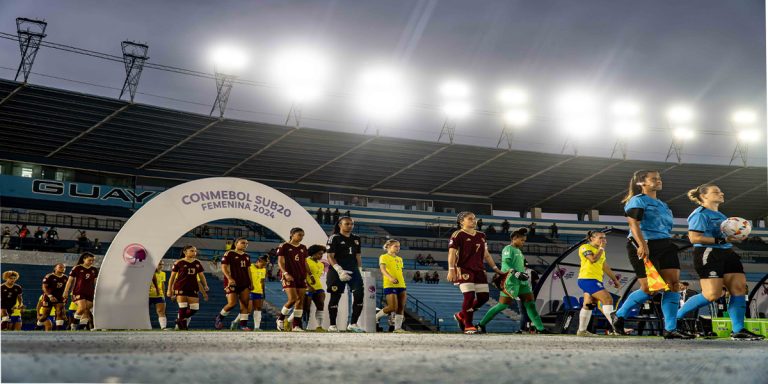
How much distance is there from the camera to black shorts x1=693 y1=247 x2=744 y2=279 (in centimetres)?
732

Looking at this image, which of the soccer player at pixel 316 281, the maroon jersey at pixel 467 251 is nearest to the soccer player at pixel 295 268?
the soccer player at pixel 316 281

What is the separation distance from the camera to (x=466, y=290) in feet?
32.9

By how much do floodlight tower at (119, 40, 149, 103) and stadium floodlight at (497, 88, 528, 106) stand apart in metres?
16.8

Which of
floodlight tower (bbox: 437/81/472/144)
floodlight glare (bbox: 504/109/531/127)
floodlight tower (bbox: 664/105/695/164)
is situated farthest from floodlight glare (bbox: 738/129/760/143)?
floodlight tower (bbox: 437/81/472/144)

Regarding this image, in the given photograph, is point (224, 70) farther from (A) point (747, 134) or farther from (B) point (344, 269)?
(A) point (747, 134)

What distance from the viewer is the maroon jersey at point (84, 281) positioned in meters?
15.1

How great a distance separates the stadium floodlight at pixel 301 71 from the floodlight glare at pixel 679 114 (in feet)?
59.5

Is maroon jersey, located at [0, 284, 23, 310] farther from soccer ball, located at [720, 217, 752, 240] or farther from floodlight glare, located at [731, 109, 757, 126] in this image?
floodlight glare, located at [731, 109, 757, 126]

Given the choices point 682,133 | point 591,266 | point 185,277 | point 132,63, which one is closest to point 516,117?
point 682,133

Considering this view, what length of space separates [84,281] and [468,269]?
903 cm

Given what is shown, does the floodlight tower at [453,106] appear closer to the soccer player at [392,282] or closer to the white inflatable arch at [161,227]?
the white inflatable arch at [161,227]

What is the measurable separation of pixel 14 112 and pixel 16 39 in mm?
2935

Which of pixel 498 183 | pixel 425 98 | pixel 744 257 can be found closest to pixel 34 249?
pixel 425 98

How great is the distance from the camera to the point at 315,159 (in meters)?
34.8
